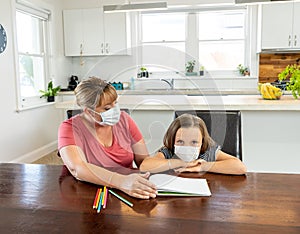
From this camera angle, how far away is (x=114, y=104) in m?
1.43

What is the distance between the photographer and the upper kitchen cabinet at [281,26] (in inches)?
172

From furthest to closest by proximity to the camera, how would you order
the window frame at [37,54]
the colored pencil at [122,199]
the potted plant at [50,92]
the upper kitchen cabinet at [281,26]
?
the potted plant at [50,92] < the upper kitchen cabinet at [281,26] < the window frame at [37,54] < the colored pencil at [122,199]

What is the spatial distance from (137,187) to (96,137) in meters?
0.42

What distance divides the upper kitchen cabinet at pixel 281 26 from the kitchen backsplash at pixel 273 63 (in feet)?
0.98

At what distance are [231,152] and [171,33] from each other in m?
3.80

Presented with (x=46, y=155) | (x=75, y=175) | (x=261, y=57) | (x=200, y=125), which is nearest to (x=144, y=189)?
(x=75, y=175)

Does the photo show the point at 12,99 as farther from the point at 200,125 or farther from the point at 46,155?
the point at 200,125

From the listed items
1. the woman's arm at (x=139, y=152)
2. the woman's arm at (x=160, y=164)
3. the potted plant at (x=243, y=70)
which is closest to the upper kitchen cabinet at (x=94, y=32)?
the potted plant at (x=243, y=70)

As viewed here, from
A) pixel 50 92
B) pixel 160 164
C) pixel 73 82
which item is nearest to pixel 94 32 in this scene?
pixel 73 82

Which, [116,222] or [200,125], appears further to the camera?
[200,125]

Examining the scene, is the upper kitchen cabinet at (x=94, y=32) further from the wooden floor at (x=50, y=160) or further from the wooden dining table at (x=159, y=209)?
the wooden dining table at (x=159, y=209)

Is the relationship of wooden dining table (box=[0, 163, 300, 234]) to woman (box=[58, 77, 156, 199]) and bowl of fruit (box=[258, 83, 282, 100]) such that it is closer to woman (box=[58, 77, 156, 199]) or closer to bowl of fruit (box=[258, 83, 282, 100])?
woman (box=[58, 77, 156, 199])

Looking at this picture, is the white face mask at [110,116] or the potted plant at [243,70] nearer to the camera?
the white face mask at [110,116]

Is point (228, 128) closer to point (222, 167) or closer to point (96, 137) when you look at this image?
point (222, 167)
